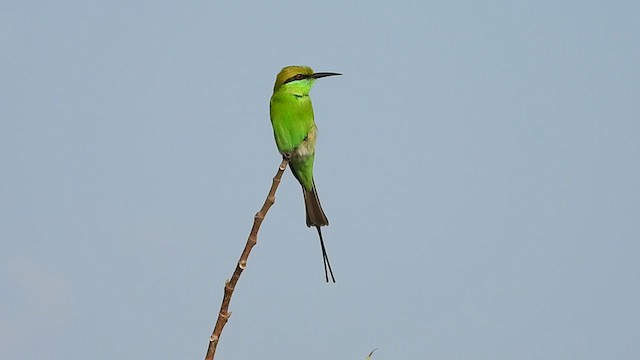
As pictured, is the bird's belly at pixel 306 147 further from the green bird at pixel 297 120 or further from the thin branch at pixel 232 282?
the thin branch at pixel 232 282

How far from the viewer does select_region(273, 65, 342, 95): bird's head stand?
372cm

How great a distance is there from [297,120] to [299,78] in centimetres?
20

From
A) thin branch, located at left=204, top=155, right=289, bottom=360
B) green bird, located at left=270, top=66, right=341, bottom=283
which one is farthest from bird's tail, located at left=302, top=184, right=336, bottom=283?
thin branch, located at left=204, top=155, right=289, bottom=360

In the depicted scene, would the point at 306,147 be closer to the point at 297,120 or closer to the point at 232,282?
the point at 297,120

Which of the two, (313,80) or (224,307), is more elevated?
(313,80)

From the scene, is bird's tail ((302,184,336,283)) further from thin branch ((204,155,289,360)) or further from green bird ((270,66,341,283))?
thin branch ((204,155,289,360))

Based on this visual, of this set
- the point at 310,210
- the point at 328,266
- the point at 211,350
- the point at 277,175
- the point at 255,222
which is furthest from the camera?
the point at 310,210

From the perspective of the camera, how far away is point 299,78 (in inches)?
147

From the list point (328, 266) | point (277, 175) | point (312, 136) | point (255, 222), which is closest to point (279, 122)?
point (312, 136)

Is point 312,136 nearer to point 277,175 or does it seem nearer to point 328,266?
point 328,266

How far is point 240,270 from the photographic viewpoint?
2221mm

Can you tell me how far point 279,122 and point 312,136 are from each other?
7.1 inches

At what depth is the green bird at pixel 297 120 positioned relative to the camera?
3740 mm

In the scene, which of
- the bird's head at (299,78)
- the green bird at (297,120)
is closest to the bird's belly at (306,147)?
the green bird at (297,120)
